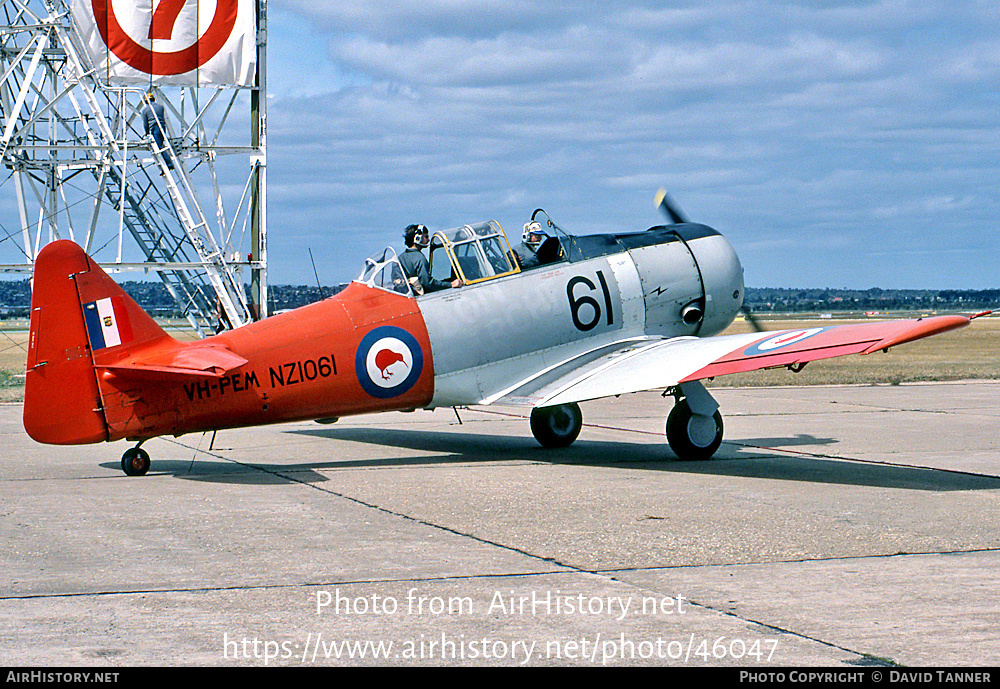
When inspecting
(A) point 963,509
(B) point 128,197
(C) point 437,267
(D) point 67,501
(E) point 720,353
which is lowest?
(A) point 963,509

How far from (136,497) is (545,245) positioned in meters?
5.47

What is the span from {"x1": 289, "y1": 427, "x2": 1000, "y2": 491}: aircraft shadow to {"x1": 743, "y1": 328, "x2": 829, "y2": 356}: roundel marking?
1271 mm

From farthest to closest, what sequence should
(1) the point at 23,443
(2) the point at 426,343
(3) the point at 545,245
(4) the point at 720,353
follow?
1. (1) the point at 23,443
2. (3) the point at 545,245
3. (2) the point at 426,343
4. (4) the point at 720,353

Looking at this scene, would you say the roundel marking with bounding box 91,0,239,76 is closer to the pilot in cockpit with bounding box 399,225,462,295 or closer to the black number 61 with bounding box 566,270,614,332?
the pilot in cockpit with bounding box 399,225,462,295

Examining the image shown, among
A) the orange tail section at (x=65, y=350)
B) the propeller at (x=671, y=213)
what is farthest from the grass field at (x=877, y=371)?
the orange tail section at (x=65, y=350)

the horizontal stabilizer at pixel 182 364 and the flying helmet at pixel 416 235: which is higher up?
the flying helmet at pixel 416 235

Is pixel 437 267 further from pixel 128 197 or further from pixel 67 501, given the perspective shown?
pixel 128 197

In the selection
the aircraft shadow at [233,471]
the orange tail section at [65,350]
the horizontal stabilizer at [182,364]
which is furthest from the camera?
the aircraft shadow at [233,471]

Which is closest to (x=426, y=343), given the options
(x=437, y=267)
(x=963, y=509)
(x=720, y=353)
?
(x=437, y=267)

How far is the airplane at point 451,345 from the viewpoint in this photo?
10055mm

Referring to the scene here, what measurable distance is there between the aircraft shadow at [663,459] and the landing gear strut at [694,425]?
14cm

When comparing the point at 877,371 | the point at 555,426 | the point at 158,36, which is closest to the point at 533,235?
the point at 555,426

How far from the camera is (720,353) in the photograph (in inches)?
423

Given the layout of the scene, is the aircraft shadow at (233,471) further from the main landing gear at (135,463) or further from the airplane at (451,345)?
the airplane at (451,345)
